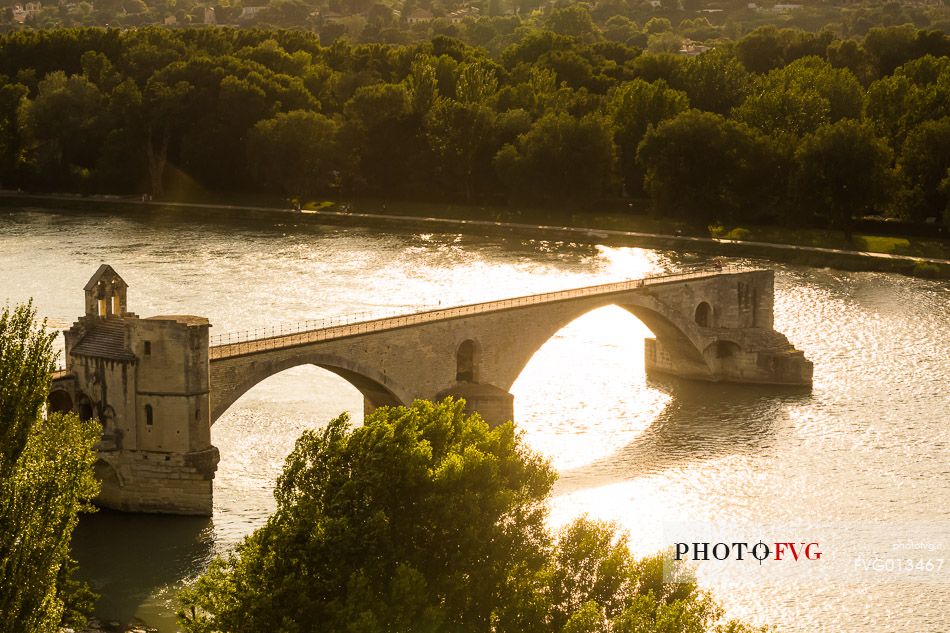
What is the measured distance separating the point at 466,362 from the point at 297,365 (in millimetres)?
9845

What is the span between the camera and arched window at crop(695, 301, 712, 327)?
70312 millimetres

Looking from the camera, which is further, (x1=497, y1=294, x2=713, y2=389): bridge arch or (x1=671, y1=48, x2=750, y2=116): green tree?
(x1=671, y1=48, x2=750, y2=116): green tree

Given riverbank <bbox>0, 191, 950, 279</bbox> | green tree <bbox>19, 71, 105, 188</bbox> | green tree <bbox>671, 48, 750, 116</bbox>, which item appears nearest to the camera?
riverbank <bbox>0, 191, 950, 279</bbox>

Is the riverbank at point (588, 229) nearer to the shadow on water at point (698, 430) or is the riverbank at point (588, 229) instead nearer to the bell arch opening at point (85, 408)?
the shadow on water at point (698, 430)

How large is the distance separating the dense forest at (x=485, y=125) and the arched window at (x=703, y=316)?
32213 mm

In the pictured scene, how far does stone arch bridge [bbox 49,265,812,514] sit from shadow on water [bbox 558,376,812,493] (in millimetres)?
1855

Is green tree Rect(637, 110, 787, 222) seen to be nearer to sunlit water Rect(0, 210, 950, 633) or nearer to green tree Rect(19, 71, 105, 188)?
sunlit water Rect(0, 210, 950, 633)

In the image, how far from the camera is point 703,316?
70500mm

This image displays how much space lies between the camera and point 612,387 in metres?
67.6

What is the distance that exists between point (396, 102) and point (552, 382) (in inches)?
2106

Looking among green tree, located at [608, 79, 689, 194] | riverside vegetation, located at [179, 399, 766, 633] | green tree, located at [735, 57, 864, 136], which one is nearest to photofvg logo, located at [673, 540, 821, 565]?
riverside vegetation, located at [179, 399, 766, 633]

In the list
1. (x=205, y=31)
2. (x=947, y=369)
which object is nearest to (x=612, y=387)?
(x=947, y=369)

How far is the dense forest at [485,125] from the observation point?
102562 mm

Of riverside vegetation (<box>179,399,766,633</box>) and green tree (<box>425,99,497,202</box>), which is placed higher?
green tree (<box>425,99,497,202</box>)
